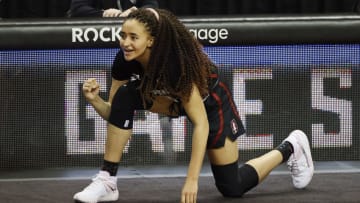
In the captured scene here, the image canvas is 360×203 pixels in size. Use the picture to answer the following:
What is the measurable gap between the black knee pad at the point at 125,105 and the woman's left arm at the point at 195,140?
0.80ft

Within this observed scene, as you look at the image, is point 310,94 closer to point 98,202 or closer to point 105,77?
point 105,77

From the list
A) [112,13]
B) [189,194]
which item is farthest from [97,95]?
[112,13]

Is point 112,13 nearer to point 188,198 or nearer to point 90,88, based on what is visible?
point 90,88

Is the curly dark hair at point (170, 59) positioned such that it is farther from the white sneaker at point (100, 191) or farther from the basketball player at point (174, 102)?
the white sneaker at point (100, 191)

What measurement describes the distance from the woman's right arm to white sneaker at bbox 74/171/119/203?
231 millimetres

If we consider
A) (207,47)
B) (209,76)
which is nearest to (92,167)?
(207,47)

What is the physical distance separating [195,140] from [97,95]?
0.42m

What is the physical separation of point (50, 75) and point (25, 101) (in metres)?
0.17

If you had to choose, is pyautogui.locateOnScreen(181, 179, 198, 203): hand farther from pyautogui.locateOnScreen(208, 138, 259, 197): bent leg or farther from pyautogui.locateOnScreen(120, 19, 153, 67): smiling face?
pyautogui.locateOnScreen(120, 19, 153, 67): smiling face

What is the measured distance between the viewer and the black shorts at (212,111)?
271cm

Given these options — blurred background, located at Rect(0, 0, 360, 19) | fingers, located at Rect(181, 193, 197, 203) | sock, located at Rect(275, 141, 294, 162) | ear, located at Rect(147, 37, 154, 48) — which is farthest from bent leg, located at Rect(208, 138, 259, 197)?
blurred background, located at Rect(0, 0, 360, 19)

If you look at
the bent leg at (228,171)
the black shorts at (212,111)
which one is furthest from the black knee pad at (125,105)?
the bent leg at (228,171)

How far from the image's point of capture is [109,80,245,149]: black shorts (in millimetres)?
2715

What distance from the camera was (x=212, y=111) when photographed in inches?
110
